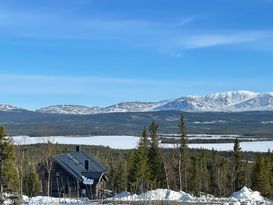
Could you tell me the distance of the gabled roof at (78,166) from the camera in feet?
210

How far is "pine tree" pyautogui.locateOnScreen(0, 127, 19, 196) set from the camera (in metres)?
35.6

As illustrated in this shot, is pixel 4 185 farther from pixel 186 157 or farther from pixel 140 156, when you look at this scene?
pixel 186 157

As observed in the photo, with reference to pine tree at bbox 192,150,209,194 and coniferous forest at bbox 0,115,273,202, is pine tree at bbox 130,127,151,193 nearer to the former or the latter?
coniferous forest at bbox 0,115,273,202

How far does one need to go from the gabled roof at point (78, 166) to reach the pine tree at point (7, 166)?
90.8 feet

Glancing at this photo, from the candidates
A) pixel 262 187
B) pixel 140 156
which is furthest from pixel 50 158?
pixel 262 187

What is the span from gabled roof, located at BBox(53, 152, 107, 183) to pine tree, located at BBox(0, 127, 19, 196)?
27667mm

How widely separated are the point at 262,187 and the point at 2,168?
3599 centimetres

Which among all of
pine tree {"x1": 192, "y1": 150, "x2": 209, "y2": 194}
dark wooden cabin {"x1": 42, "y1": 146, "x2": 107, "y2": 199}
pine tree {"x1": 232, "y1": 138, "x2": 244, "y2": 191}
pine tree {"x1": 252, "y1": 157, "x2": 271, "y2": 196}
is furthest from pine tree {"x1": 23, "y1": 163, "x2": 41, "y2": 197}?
pine tree {"x1": 252, "y1": 157, "x2": 271, "y2": 196}

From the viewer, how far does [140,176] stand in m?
58.5

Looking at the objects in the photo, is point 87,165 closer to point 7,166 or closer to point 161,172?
point 161,172

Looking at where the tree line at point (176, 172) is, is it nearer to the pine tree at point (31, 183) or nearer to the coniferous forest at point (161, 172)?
the coniferous forest at point (161, 172)

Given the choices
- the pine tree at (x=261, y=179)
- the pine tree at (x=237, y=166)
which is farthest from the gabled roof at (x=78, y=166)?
the pine tree at (x=261, y=179)

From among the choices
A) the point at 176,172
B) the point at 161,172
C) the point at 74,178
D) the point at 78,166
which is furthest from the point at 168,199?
the point at 176,172

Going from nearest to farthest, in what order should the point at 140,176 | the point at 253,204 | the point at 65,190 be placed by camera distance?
1. the point at 253,204
2. the point at 140,176
3. the point at 65,190
